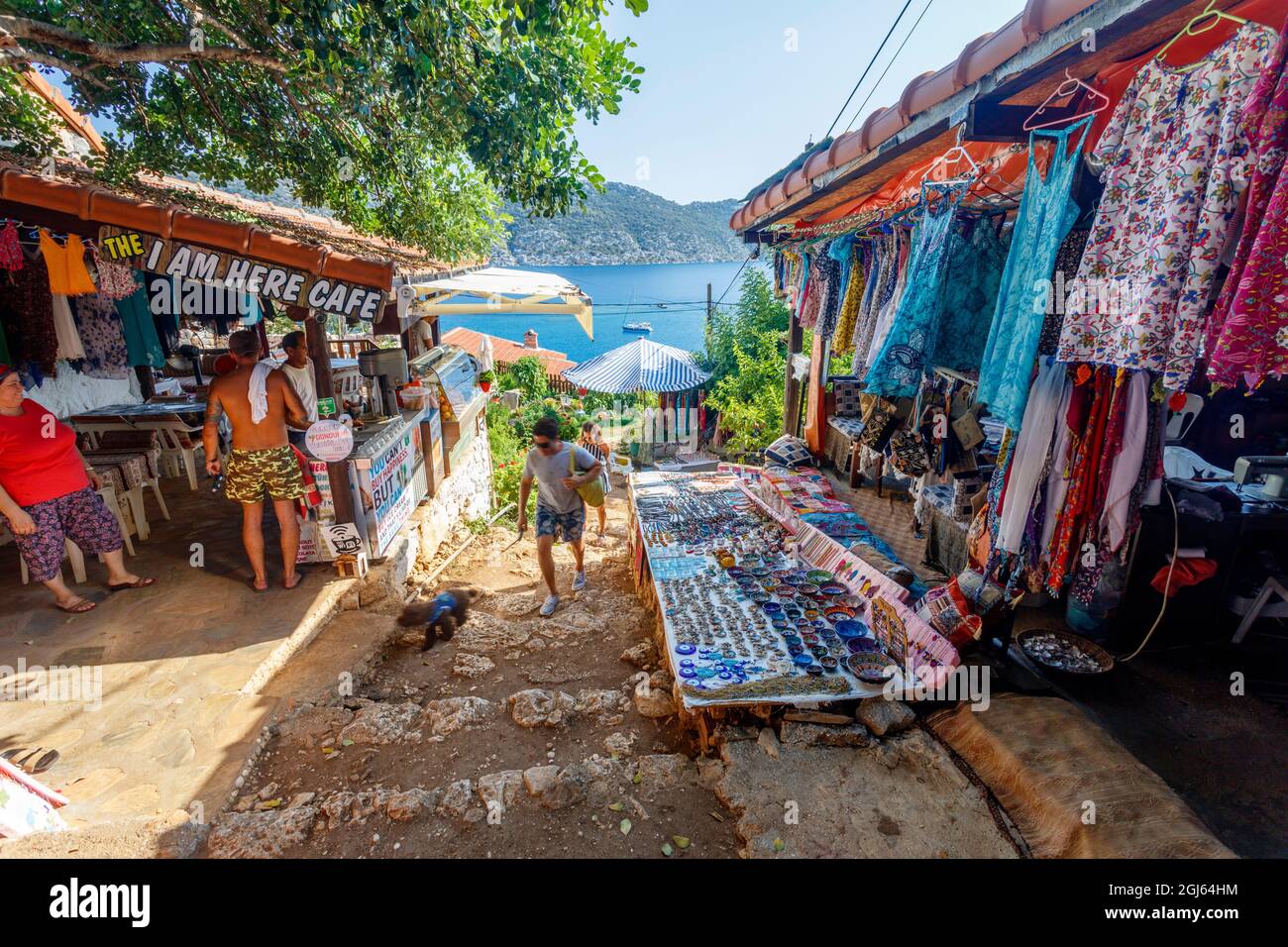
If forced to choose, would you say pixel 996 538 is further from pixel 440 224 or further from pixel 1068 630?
pixel 440 224

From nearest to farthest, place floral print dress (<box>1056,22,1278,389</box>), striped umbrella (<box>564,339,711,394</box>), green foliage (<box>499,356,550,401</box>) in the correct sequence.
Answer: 1. floral print dress (<box>1056,22,1278,389</box>)
2. striped umbrella (<box>564,339,711,394</box>)
3. green foliage (<box>499,356,550,401</box>)

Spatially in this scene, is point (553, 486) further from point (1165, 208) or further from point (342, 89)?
point (1165, 208)

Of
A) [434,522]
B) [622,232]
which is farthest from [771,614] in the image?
[622,232]

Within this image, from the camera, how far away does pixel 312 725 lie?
12.3 ft

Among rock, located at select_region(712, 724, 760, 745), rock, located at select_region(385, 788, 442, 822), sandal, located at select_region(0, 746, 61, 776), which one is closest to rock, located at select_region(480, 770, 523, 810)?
rock, located at select_region(385, 788, 442, 822)

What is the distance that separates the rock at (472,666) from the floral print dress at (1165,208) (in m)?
4.29

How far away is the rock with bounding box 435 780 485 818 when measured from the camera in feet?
9.87

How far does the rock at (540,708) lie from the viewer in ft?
12.6

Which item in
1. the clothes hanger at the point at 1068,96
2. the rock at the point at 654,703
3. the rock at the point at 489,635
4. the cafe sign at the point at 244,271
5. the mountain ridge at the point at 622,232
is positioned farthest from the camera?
the mountain ridge at the point at 622,232

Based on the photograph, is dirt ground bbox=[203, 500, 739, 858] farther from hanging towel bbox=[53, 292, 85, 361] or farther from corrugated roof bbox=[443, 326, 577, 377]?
corrugated roof bbox=[443, 326, 577, 377]

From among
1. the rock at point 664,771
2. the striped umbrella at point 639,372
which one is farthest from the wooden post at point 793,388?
the rock at point 664,771

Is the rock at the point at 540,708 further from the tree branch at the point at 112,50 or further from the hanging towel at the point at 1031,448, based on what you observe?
the tree branch at the point at 112,50

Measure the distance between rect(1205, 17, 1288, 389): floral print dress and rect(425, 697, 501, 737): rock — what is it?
4022mm

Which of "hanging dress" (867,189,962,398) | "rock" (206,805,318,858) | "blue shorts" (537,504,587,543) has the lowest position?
"rock" (206,805,318,858)
